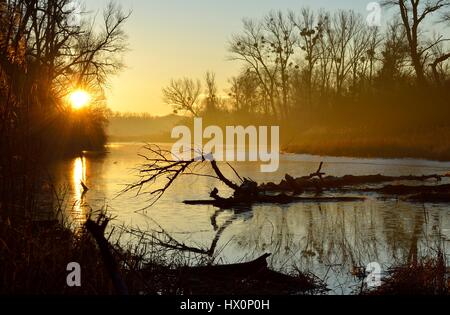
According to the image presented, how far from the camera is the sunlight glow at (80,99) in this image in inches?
1432

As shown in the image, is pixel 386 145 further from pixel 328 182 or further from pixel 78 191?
pixel 78 191

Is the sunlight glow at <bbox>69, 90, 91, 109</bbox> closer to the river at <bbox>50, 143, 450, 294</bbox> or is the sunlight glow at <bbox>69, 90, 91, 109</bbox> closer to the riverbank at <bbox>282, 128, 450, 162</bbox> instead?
the riverbank at <bbox>282, 128, 450, 162</bbox>

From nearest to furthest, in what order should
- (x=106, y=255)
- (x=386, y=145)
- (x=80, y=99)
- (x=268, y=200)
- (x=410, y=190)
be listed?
1. (x=106, y=255)
2. (x=268, y=200)
3. (x=410, y=190)
4. (x=386, y=145)
5. (x=80, y=99)

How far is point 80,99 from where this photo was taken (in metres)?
38.1

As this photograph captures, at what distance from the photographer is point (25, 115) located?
6926mm

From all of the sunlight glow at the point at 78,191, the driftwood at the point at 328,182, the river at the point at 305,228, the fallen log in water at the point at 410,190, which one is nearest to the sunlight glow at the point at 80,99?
the sunlight glow at the point at 78,191

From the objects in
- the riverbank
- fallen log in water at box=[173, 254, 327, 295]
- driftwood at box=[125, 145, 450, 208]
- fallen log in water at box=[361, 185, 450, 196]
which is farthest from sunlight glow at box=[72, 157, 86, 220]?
the riverbank

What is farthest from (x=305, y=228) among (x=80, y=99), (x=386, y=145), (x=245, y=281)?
(x=80, y=99)

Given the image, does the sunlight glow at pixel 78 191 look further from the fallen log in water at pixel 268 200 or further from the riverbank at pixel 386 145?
the riverbank at pixel 386 145

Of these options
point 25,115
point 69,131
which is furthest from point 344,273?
point 69,131

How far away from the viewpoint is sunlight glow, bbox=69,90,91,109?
119 ft

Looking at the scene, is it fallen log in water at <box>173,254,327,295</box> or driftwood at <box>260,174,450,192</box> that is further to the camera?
driftwood at <box>260,174,450,192</box>

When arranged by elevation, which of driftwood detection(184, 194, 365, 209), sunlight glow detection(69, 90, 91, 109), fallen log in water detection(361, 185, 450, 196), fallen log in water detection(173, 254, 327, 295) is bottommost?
fallen log in water detection(173, 254, 327, 295)

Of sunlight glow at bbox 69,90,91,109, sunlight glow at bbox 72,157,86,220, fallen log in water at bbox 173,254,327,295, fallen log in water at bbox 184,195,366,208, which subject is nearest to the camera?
fallen log in water at bbox 173,254,327,295
